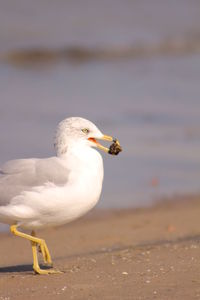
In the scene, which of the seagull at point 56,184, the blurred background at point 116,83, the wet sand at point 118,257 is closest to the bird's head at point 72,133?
the seagull at point 56,184

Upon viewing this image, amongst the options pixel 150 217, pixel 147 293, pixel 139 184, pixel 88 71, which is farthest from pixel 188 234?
pixel 88 71

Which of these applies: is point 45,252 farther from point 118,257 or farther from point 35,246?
point 118,257

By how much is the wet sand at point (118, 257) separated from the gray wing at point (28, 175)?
634 mm

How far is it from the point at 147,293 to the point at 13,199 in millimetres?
1403

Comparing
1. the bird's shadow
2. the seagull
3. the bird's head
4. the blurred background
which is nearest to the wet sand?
the bird's shadow

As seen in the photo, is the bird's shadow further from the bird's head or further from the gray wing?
the bird's head

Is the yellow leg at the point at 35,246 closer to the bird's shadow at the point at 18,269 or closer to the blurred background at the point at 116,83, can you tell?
the bird's shadow at the point at 18,269

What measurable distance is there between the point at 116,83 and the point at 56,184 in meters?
10.5

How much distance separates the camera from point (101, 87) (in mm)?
15969

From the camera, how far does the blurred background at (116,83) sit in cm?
1069

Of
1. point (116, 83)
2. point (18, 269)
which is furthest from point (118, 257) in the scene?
point (116, 83)

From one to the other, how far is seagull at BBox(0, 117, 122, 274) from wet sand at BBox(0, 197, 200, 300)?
0.40 meters

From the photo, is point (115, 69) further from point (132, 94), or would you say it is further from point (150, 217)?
point (150, 217)

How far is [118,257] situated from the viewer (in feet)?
21.9
